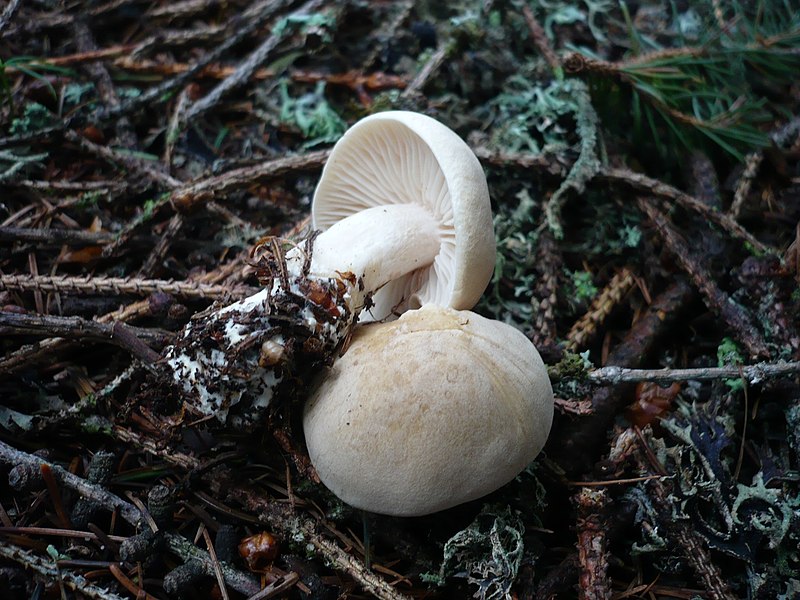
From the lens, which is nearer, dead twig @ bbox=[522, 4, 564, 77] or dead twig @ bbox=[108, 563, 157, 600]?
dead twig @ bbox=[108, 563, 157, 600]

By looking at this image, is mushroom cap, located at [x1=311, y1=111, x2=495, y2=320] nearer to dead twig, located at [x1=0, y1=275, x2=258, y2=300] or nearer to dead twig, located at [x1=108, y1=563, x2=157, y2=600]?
dead twig, located at [x1=0, y1=275, x2=258, y2=300]

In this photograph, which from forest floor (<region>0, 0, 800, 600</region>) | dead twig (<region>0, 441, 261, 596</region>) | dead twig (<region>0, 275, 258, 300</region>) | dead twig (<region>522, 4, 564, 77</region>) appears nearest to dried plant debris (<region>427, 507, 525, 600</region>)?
forest floor (<region>0, 0, 800, 600</region>)

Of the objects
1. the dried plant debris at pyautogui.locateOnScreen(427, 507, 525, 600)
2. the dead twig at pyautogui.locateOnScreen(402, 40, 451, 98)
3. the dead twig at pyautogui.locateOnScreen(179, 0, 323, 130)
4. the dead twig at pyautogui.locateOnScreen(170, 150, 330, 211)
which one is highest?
the dead twig at pyautogui.locateOnScreen(179, 0, 323, 130)

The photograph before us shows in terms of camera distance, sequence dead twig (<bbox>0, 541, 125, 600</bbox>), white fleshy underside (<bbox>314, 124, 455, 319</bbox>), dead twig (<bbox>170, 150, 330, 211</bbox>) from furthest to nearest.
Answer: dead twig (<bbox>170, 150, 330, 211</bbox>), white fleshy underside (<bbox>314, 124, 455, 319</bbox>), dead twig (<bbox>0, 541, 125, 600</bbox>)

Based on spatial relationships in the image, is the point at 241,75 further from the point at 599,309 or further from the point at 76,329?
the point at 599,309

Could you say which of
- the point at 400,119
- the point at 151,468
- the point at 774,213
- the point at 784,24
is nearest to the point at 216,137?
the point at 400,119

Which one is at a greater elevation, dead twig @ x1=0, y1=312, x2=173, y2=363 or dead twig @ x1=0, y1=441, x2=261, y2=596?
dead twig @ x1=0, y1=312, x2=173, y2=363

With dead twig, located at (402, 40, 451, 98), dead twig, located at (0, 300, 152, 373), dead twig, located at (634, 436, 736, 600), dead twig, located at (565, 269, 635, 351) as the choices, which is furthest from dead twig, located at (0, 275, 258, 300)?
dead twig, located at (634, 436, 736, 600)

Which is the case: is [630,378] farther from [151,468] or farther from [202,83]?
[202,83]

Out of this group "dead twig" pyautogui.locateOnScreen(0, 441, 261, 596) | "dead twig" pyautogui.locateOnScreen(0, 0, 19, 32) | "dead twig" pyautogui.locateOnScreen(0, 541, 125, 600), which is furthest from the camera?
"dead twig" pyautogui.locateOnScreen(0, 0, 19, 32)
